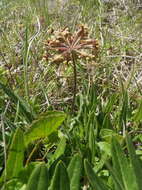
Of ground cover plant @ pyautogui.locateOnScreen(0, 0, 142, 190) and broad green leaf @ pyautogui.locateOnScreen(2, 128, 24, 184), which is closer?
ground cover plant @ pyautogui.locateOnScreen(0, 0, 142, 190)

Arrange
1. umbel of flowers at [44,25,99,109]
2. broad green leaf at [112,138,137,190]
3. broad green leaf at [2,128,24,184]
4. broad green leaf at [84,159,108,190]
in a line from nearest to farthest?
broad green leaf at [84,159,108,190], broad green leaf at [112,138,137,190], broad green leaf at [2,128,24,184], umbel of flowers at [44,25,99,109]

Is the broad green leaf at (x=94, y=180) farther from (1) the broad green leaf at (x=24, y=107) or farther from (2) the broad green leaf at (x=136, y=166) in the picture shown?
(1) the broad green leaf at (x=24, y=107)

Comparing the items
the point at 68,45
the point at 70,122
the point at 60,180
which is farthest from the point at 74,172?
the point at 68,45

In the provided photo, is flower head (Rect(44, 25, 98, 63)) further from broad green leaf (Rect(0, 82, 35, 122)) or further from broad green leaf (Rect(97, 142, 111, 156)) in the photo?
broad green leaf (Rect(97, 142, 111, 156))

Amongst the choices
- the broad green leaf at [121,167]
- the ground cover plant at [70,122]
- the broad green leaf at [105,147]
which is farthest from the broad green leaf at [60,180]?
the broad green leaf at [105,147]

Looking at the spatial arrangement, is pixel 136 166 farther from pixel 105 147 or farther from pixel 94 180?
pixel 105 147

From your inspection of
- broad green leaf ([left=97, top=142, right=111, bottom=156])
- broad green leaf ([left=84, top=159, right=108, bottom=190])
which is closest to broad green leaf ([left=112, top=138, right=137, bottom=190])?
broad green leaf ([left=84, top=159, right=108, bottom=190])
